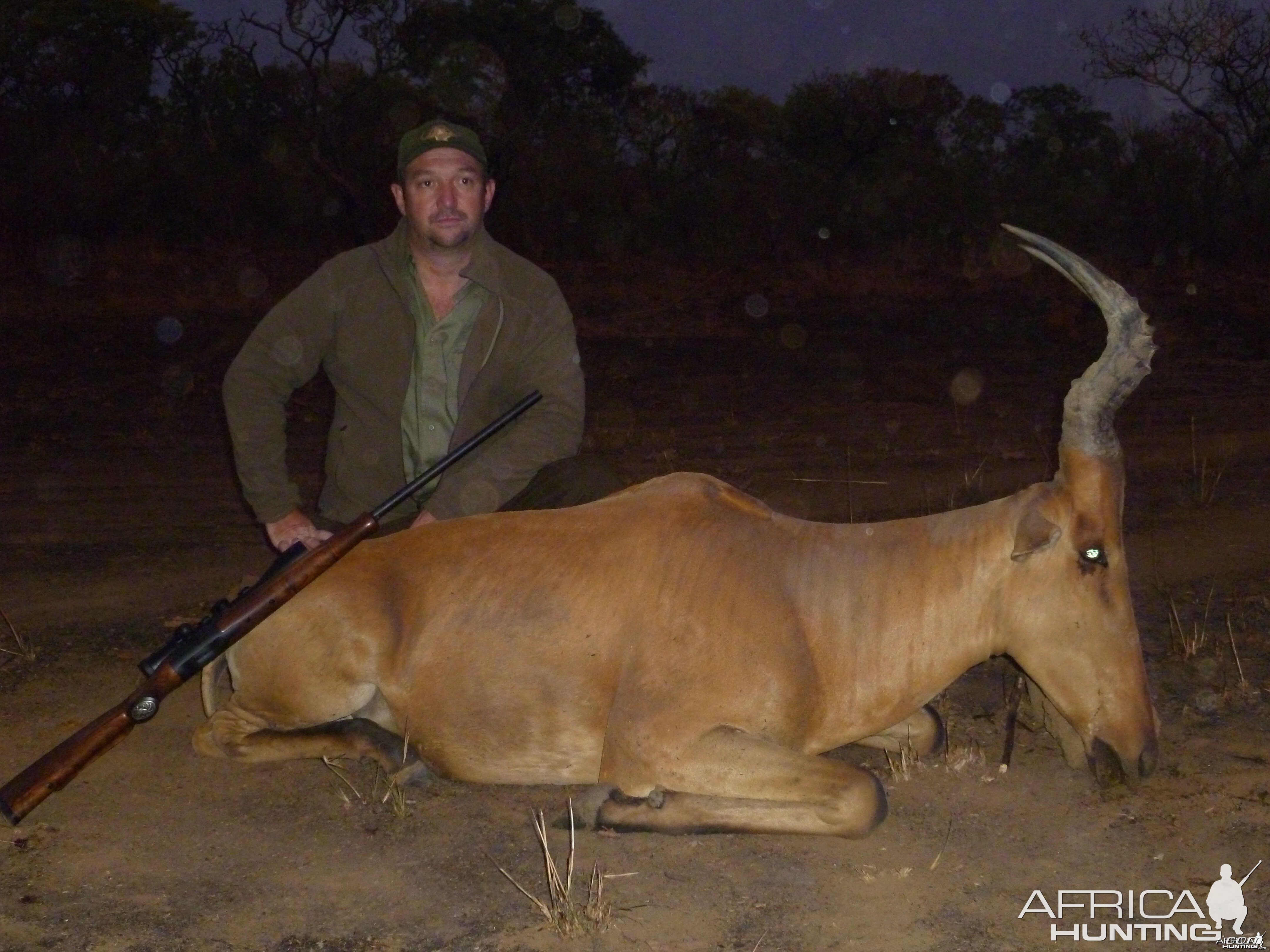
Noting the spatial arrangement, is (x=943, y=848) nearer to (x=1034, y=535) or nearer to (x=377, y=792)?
(x=1034, y=535)

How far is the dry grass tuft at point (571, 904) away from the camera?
3523mm

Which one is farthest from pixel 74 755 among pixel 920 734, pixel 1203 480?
pixel 1203 480

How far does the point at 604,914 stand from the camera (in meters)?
3.56

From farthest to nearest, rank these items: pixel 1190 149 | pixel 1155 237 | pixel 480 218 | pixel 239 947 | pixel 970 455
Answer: pixel 1190 149
pixel 1155 237
pixel 970 455
pixel 480 218
pixel 239 947

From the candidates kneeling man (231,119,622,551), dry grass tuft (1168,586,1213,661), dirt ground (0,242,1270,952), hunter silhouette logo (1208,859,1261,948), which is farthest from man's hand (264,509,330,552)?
dry grass tuft (1168,586,1213,661)

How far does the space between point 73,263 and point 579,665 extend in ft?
57.5

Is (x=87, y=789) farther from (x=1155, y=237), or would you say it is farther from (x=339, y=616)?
(x=1155, y=237)

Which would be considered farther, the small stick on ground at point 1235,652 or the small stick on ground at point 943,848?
the small stick on ground at point 1235,652

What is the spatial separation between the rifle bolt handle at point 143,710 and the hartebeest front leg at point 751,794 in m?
1.42

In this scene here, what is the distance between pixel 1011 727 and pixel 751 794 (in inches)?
41.4

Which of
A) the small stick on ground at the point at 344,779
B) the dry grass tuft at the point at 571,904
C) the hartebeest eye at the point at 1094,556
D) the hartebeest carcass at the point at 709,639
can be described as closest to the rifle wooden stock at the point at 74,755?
the hartebeest carcass at the point at 709,639

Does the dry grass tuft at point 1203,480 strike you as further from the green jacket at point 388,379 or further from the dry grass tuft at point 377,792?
A: the dry grass tuft at point 377,792

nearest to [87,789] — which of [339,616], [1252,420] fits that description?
[339,616]

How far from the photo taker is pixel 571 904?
11.6 feet
